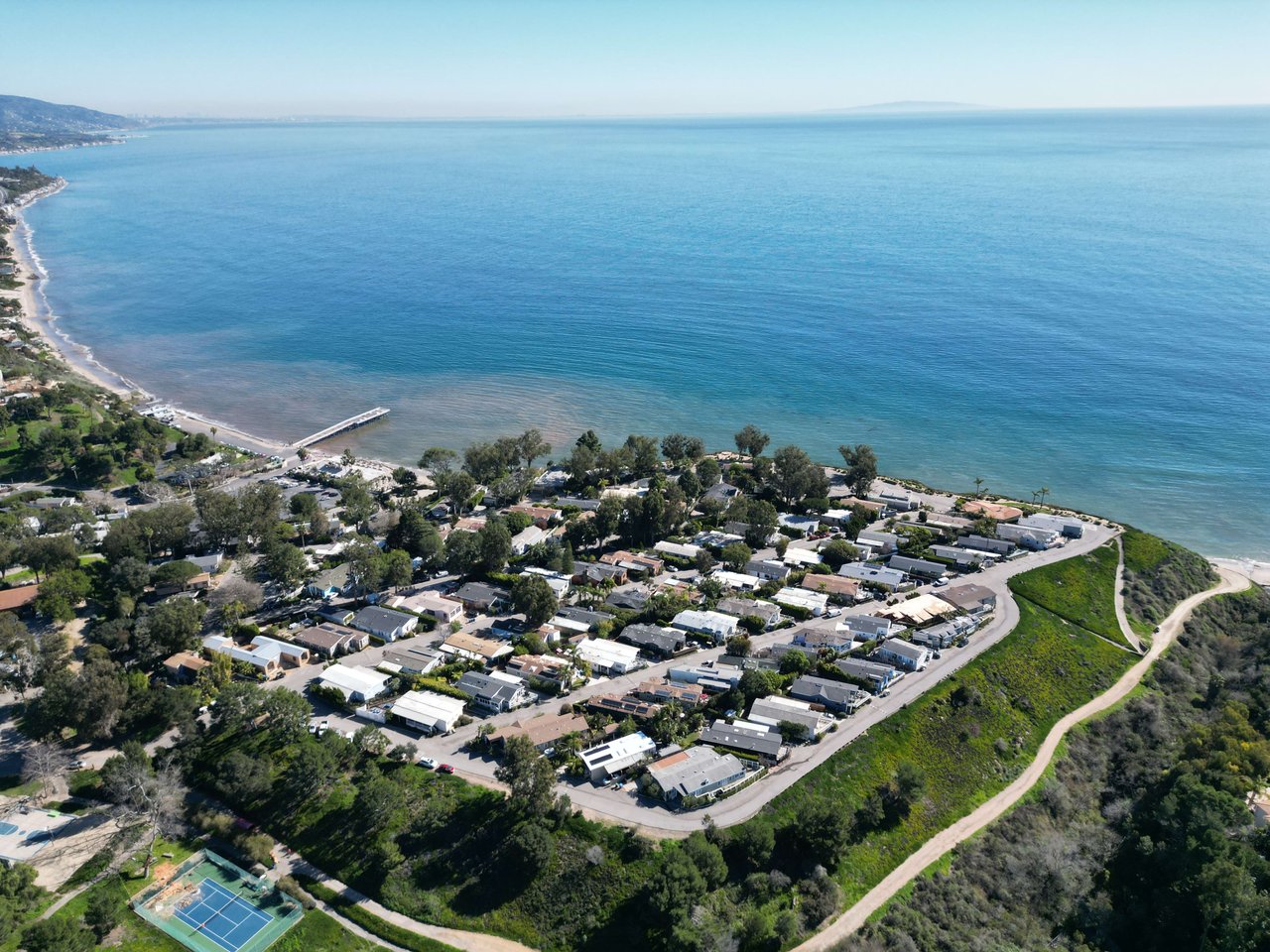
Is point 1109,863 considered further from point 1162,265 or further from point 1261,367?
point 1162,265

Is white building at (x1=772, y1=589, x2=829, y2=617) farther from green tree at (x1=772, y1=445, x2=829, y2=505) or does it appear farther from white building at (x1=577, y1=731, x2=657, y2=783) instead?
white building at (x1=577, y1=731, x2=657, y2=783)

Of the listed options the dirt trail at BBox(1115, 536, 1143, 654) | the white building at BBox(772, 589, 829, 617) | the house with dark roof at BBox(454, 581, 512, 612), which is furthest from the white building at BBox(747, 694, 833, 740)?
the dirt trail at BBox(1115, 536, 1143, 654)

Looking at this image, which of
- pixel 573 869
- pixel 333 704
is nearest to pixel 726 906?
pixel 573 869

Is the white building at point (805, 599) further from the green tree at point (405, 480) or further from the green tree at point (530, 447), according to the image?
the green tree at point (405, 480)

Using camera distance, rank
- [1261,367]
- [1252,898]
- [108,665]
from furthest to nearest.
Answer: [1261,367], [108,665], [1252,898]

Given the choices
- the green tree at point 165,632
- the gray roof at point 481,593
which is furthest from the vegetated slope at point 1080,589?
the green tree at point 165,632

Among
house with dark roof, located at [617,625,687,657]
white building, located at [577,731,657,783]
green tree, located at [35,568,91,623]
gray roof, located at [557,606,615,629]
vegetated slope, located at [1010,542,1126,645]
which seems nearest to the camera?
white building, located at [577,731,657,783]
